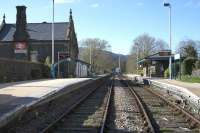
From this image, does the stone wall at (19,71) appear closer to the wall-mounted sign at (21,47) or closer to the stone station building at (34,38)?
the wall-mounted sign at (21,47)

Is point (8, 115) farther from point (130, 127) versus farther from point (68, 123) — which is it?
point (130, 127)

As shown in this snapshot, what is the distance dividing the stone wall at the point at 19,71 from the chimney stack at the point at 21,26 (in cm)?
2016

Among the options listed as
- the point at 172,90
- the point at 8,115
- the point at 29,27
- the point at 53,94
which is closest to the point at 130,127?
the point at 8,115

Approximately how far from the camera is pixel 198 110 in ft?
63.4

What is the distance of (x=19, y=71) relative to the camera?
44469 millimetres

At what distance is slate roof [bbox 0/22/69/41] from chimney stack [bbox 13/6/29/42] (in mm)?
4644

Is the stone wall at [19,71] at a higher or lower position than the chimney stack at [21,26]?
lower

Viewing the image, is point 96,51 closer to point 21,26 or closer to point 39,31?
point 39,31

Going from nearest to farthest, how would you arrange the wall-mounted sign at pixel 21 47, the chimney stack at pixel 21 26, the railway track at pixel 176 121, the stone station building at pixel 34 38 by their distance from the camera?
the railway track at pixel 176 121 < the wall-mounted sign at pixel 21 47 < the chimney stack at pixel 21 26 < the stone station building at pixel 34 38

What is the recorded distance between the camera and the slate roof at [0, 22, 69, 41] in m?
84.0

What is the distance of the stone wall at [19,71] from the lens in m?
39.3

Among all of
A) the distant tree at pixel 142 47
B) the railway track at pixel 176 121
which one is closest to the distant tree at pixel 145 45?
the distant tree at pixel 142 47

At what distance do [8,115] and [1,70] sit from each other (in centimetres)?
2562

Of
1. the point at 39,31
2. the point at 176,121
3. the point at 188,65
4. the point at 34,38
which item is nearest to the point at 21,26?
the point at 34,38
